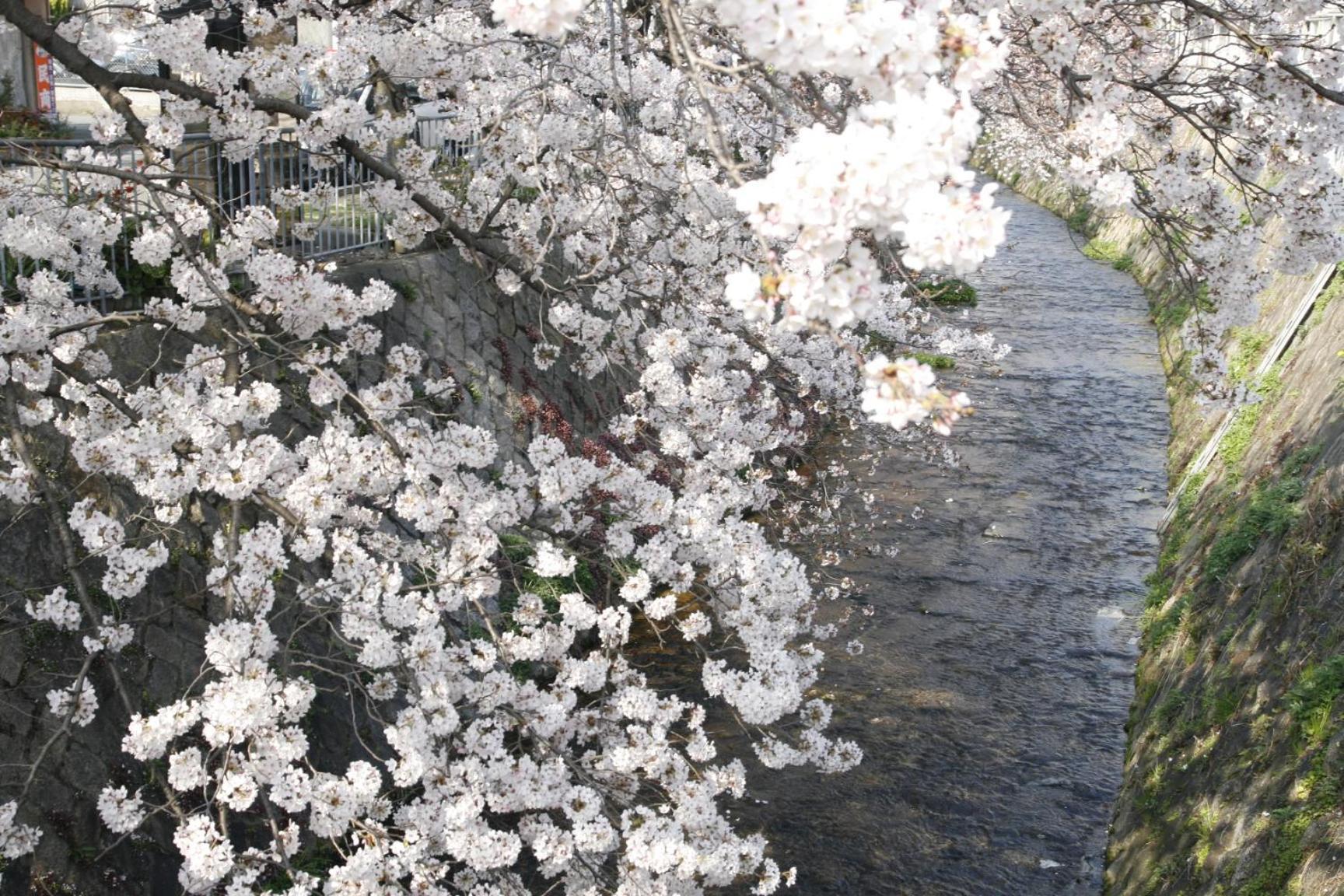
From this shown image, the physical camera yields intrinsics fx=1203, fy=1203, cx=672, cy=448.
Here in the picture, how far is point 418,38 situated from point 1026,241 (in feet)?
75.4

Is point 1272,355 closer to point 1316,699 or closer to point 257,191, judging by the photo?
point 1316,699

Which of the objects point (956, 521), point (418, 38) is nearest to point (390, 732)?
point (418, 38)

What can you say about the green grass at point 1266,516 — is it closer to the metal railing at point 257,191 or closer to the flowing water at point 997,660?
the flowing water at point 997,660

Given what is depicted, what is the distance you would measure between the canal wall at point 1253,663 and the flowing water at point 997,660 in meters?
0.36

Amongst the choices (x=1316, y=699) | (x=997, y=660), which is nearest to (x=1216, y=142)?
(x=1316, y=699)

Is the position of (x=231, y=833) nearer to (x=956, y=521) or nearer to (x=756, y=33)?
(x=756, y=33)

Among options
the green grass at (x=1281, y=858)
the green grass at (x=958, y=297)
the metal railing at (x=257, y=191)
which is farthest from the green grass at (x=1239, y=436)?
the green grass at (x=958, y=297)

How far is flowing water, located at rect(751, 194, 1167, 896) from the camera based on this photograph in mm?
7285

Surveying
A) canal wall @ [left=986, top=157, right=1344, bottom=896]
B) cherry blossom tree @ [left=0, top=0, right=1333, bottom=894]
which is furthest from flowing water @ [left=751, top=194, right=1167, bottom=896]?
cherry blossom tree @ [left=0, top=0, right=1333, bottom=894]

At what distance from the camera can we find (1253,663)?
6.48m

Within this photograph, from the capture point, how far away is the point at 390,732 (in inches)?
200

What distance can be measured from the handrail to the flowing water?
726mm

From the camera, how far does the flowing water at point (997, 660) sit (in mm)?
7285

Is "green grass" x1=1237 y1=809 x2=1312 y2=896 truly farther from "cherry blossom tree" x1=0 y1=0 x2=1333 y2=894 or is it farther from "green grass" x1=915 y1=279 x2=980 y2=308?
"green grass" x1=915 y1=279 x2=980 y2=308
